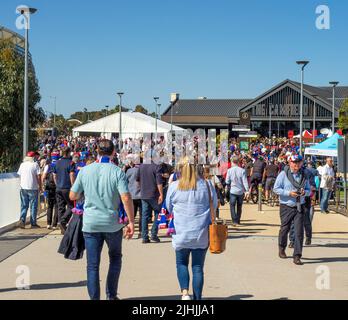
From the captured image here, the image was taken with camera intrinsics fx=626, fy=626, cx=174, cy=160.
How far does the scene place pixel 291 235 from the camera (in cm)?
1080

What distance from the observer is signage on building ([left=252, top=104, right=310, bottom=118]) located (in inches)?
2736

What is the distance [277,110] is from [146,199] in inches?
2377

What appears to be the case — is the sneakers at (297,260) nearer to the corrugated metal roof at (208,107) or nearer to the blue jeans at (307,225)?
the blue jeans at (307,225)

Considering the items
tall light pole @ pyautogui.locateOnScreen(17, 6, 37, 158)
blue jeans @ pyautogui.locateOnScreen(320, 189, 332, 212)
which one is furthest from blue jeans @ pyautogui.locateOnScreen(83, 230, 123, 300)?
blue jeans @ pyautogui.locateOnScreen(320, 189, 332, 212)

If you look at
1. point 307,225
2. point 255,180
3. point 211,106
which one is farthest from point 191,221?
point 211,106

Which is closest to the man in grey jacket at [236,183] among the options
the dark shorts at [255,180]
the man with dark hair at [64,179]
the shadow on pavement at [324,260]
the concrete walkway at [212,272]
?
the concrete walkway at [212,272]

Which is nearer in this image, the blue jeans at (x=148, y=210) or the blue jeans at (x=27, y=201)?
the blue jeans at (x=148, y=210)

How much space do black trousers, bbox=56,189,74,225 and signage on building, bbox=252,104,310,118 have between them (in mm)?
58525

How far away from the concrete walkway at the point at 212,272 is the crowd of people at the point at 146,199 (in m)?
0.51

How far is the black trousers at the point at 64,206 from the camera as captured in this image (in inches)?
467

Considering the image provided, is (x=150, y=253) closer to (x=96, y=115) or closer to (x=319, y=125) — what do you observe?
(x=319, y=125)

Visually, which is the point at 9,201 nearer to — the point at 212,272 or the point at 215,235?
the point at 212,272

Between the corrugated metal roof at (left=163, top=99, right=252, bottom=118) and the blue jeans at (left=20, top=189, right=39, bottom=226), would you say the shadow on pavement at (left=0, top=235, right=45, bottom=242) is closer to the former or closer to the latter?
the blue jeans at (left=20, top=189, right=39, bottom=226)

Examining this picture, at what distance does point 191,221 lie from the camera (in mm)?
6281
